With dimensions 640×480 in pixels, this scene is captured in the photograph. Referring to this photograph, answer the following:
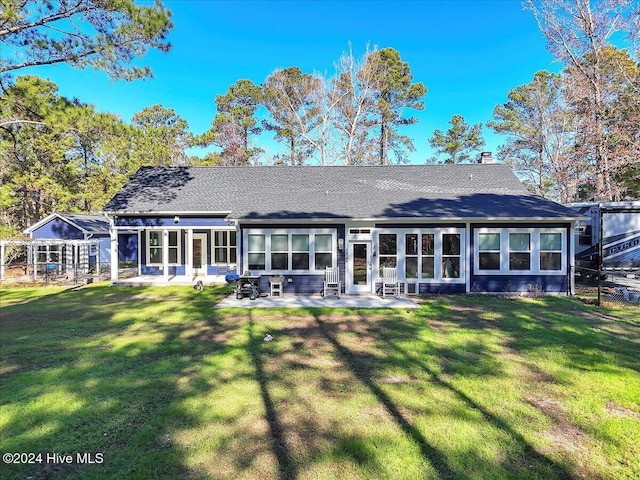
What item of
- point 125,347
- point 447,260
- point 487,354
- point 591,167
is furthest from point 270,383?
point 591,167

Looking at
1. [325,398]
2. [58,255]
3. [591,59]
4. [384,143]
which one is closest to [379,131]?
[384,143]

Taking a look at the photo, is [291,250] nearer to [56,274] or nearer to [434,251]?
[434,251]

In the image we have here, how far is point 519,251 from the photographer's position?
12648 millimetres

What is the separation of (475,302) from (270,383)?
8.17 meters

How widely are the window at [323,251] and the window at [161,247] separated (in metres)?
7.54

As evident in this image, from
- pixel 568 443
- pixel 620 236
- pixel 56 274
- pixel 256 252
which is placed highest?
pixel 620 236

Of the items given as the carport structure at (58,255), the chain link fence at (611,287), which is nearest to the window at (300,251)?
the chain link fence at (611,287)

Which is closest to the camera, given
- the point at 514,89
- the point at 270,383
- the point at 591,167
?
the point at 270,383

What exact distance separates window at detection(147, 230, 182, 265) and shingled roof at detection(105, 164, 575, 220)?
1.81 meters

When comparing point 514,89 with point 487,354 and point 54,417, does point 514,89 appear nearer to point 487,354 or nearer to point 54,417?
point 487,354

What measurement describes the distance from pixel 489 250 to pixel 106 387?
39.0 feet

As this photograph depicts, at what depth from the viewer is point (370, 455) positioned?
362 centimetres

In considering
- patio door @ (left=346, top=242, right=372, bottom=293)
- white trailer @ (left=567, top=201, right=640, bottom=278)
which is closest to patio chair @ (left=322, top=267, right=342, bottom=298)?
patio door @ (left=346, top=242, right=372, bottom=293)

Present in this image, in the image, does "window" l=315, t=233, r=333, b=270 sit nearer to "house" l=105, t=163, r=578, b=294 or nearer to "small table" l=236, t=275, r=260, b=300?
"house" l=105, t=163, r=578, b=294
